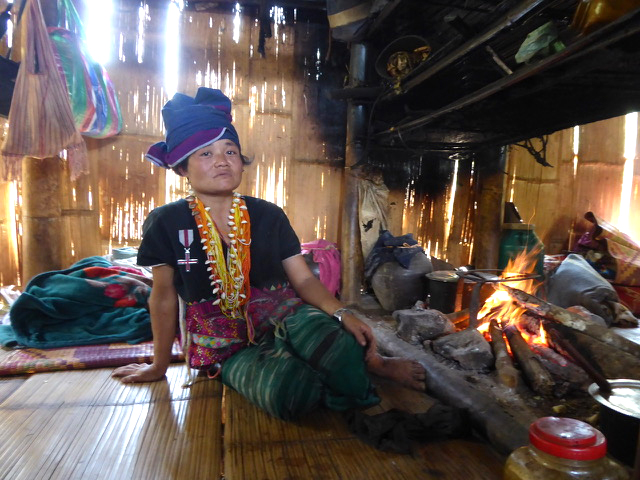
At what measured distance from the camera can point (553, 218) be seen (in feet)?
22.5

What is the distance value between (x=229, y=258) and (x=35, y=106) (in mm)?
2656

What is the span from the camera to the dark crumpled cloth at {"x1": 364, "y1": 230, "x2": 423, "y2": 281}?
4844mm

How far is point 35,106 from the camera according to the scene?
3.60 meters

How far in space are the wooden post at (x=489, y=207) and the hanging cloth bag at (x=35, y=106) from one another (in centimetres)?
487

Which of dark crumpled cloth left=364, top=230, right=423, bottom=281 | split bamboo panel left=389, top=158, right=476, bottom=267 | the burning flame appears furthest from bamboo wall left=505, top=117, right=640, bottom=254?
the burning flame

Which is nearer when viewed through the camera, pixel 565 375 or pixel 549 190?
pixel 565 375

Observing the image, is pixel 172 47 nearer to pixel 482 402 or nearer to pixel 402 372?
pixel 402 372

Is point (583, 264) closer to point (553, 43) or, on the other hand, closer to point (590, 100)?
point (590, 100)

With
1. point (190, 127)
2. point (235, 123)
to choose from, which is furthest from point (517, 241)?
point (190, 127)

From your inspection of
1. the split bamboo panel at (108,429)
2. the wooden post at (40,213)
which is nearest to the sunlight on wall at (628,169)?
the split bamboo panel at (108,429)

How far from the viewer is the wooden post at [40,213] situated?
15.1ft

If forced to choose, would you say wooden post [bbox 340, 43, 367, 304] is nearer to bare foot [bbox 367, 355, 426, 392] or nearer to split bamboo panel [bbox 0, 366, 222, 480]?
bare foot [bbox 367, 355, 426, 392]

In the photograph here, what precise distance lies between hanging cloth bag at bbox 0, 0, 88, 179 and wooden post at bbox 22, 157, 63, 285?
0.97 metres

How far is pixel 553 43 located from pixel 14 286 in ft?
19.8
